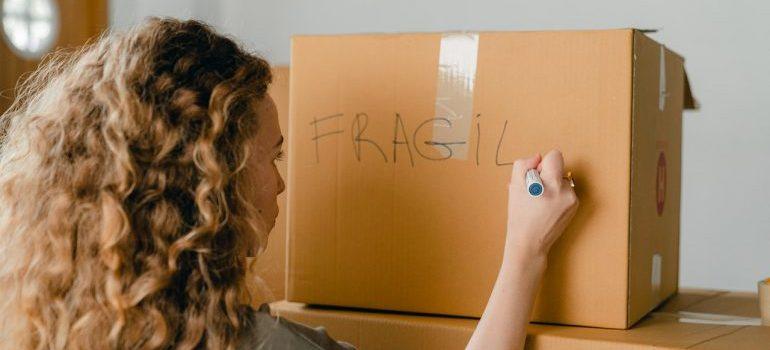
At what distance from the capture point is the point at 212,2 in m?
2.73

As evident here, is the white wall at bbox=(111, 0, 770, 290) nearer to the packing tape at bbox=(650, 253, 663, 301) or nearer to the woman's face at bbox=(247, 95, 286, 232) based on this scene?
the packing tape at bbox=(650, 253, 663, 301)

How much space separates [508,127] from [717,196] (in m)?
1.35

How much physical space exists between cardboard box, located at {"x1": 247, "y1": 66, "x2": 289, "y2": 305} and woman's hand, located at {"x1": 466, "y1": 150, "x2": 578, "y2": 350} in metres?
0.48

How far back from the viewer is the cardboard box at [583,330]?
0.91 meters

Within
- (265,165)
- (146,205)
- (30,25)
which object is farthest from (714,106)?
(30,25)

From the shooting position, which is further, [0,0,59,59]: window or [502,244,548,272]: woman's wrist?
[0,0,59,59]: window

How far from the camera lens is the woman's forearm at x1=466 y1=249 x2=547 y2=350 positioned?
35.6 inches

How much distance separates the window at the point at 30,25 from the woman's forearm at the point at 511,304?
81.6 inches

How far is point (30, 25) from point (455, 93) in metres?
2.00

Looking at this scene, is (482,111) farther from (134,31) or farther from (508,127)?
(134,31)

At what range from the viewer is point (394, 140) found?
3.40 ft

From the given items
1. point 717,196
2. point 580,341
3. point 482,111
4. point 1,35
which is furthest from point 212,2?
point 580,341

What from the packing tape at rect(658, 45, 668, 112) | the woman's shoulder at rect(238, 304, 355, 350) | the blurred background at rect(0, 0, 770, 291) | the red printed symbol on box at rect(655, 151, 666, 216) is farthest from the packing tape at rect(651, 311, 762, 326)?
the blurred background at rect(0, 0, 770, 291)

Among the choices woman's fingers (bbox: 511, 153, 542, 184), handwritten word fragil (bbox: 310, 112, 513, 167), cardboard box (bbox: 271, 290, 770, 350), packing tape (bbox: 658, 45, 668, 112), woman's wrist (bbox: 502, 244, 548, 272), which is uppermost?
packing tape (bbox: 658, 45, 668, 112)
